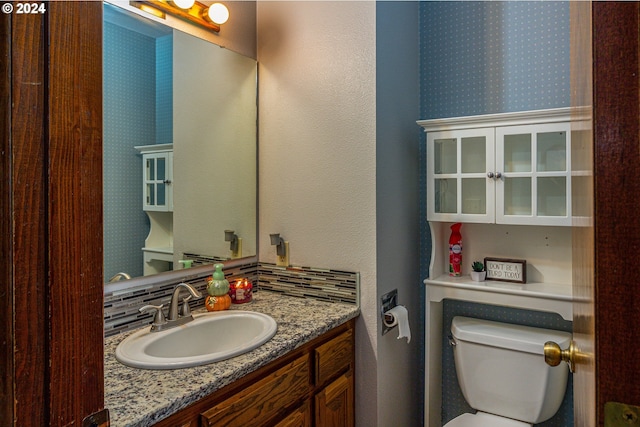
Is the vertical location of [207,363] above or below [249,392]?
above

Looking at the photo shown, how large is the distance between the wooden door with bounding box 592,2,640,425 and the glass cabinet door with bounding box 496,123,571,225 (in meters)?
1.42

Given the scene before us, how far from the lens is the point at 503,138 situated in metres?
1.78

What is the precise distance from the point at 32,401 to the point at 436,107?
81.3 inches

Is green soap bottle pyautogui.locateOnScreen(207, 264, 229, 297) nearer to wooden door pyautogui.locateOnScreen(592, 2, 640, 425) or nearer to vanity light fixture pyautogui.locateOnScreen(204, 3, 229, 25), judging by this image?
vanity light fixture pyautogui.locateOnScreen(204, 3, 229, 25)

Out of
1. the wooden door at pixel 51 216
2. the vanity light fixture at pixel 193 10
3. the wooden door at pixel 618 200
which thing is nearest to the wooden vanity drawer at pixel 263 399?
the wooden door at pixel 51 216

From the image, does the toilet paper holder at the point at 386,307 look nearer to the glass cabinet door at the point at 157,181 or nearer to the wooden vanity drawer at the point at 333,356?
the wooden vanity drawer at the point at 333,356

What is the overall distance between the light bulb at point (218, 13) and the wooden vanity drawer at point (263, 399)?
1451 millimetres

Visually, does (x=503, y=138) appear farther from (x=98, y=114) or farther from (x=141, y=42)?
(x=98, y=114)

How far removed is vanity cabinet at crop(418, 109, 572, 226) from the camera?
169 centimetres

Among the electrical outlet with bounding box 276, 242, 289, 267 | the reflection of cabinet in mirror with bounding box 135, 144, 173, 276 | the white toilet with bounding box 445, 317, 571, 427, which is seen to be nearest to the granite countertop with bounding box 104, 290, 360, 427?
the reflection of cabinet in mirror with bounding box 135, 144, 173, 276

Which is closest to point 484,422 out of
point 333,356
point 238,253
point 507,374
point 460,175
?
point 507,374

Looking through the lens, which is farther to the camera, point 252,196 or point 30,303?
point 252,196

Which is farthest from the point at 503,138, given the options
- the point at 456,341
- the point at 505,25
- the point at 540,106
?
the point at 456,341

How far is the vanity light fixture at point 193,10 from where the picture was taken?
1549 mm
